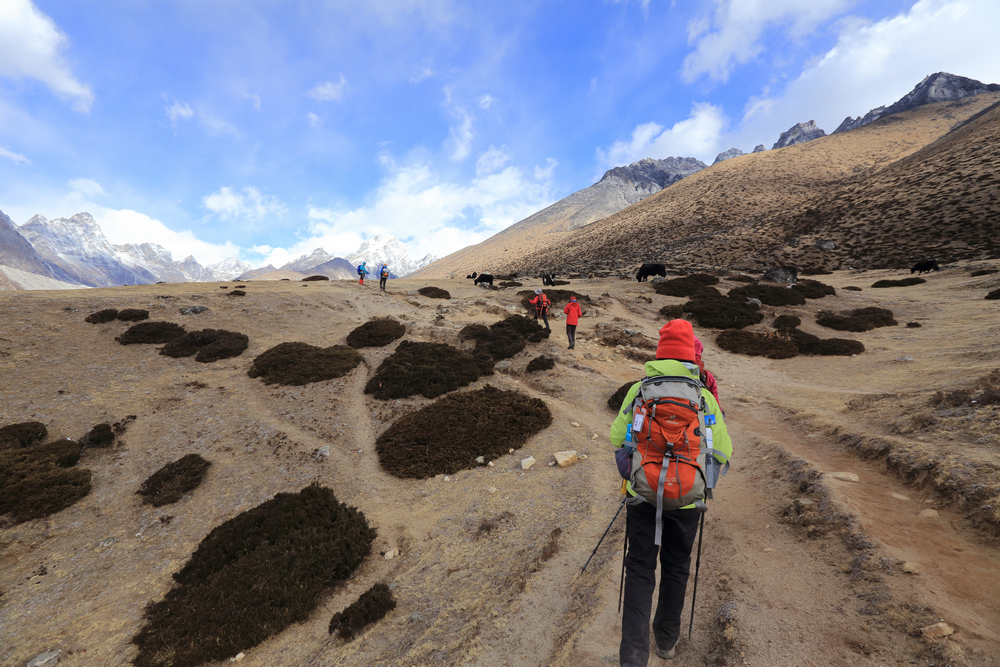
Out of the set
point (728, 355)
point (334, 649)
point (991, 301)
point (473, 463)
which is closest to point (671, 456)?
point (334, 649)

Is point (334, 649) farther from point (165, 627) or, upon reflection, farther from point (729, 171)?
point (729, 171)

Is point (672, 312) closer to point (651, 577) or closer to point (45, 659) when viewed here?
point (651, 577)

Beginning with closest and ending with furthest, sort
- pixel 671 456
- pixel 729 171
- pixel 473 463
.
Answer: pixel 671 456 → pixel 473 463 → pixel 729 171

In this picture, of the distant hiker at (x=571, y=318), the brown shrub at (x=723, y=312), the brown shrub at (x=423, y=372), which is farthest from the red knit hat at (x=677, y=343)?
the brown shrub at (x=723, y=312)

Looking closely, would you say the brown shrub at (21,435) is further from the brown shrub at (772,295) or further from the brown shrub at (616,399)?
the brown shrub at (772,295)

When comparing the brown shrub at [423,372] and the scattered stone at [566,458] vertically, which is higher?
the brown shrub at [423,372]

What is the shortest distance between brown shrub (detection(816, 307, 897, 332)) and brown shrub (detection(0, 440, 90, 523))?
2775cm

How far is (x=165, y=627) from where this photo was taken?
17.7 feet

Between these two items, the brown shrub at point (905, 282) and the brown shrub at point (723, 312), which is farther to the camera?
the brown shrub at point (905, 282)

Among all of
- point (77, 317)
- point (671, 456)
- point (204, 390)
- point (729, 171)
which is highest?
point (729, 171)

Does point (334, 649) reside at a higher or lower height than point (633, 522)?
lower

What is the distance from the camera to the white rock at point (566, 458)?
346 inches

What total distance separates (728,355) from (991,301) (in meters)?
12.6

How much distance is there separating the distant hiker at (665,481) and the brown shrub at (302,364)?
12.1m
